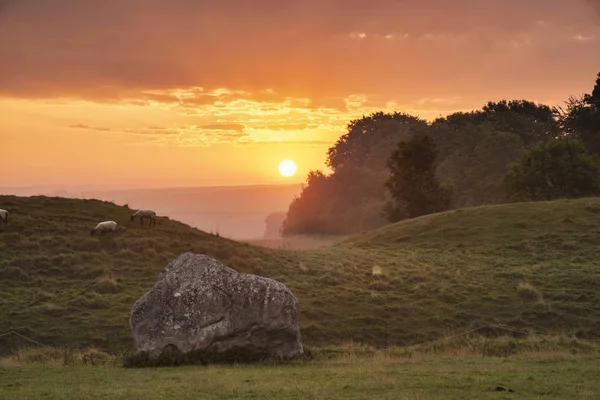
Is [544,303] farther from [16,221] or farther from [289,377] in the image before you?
[16,221]

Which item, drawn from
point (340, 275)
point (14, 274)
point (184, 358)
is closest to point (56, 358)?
point (184, 358)

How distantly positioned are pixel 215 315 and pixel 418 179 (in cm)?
7706

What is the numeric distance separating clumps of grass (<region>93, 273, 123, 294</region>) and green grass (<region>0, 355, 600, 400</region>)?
64.0ft

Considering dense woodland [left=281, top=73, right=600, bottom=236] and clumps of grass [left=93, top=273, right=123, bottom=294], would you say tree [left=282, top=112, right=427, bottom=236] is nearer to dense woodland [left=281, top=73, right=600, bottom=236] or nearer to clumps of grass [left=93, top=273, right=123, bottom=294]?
dense woodland [left=281, top=73, right=600, bottom=236]

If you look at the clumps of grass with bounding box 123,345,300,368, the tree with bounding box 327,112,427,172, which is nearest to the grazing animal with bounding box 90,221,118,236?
the clumps of grass with bounding box 123,345,300,368

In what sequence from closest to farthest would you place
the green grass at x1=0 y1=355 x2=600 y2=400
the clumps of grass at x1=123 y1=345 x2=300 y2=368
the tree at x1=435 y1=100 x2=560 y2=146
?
the green grass at x1=0 y1=355 x2=600 y2=400, the clumps of grass at x1=123 y1=345 x2=300 y2=368, the tree at x1=435 y1=100 x2=560 y2=146

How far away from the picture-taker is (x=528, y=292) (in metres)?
48.3

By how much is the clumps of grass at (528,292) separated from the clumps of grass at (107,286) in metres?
27.0

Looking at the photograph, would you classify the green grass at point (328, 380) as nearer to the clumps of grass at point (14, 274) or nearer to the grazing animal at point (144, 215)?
the clumps of grass at point (14, 274)

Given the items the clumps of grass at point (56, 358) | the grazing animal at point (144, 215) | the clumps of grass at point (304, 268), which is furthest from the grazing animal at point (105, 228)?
the clumps of grass at point (56, 358)

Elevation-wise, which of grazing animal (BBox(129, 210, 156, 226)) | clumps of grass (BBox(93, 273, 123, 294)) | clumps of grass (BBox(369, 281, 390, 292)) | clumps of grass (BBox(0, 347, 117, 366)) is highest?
grazing animal (BBox(129, 210, 156, 226))

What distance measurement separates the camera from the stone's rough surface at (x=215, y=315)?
87.5 feet

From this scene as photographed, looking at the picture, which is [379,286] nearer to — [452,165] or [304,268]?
[304,268]

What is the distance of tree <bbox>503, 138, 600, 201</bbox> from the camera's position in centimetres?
9650
